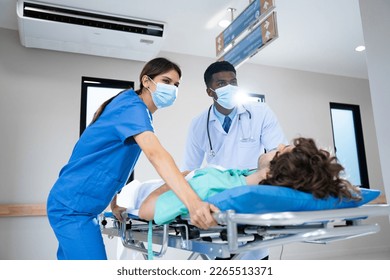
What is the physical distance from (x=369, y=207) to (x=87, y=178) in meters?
0.96

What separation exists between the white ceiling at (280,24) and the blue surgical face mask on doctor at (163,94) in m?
1.69

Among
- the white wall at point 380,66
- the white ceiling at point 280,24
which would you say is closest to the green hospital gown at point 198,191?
the white wall at point 380,66

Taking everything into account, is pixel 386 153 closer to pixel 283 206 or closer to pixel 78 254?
pixel 283 206

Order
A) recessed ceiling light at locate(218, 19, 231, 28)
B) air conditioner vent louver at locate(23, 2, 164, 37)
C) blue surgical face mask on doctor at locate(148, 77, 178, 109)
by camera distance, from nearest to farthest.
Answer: blue surgical face mask on doctor at locate(148, 77, 178, 109) → air conditioner vent louver at locate(23, 2, 164, 37) → recessed ceiling light at locate(218, 19, 231, 28)

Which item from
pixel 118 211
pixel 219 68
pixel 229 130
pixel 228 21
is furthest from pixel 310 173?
pixel 228 21

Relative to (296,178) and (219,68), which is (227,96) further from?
(296,178)

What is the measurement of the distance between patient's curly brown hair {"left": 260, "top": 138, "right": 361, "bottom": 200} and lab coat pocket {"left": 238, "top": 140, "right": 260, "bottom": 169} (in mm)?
854

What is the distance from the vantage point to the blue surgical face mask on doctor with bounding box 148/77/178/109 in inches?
57.2

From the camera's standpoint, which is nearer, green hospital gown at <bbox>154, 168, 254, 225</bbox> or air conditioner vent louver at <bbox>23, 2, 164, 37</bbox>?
green hospital gown at <bbox>154, 168, 254, 225</bbox>

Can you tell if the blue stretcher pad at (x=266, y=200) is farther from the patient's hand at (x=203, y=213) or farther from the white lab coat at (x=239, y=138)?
the white lab coat at (x=239, y=138)

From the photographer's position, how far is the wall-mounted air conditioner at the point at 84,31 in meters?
2.77

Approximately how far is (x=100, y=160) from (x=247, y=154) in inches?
36.3

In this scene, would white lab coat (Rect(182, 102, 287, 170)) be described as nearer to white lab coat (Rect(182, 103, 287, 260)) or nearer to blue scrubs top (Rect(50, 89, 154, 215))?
white lab coat (Rect(182, 103, 287, 260))

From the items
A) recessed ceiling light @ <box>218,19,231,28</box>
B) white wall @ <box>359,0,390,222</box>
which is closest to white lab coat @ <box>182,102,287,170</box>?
white wall @ <box>359,0,390,222</box>
